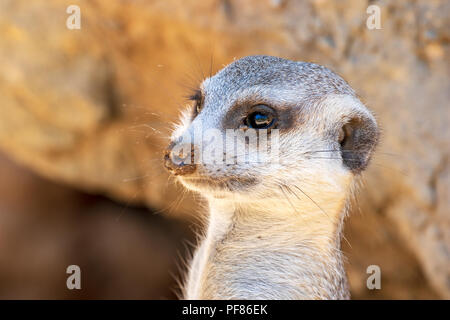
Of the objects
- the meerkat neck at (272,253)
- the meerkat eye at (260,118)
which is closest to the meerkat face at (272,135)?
the meerkat eye at (260,118)

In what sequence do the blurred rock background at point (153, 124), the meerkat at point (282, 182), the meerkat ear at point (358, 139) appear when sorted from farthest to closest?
the blurred rock background at point (153, 124) → the meerkat ear at point (358, 139) → the meerkat at point (282, 182)

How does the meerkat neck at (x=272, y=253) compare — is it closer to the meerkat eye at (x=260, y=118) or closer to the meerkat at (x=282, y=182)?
the meerkat at (x=282, y=182)

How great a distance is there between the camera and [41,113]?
4055 mm

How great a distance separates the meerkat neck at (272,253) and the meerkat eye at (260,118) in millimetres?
282

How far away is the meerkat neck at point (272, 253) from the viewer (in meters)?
2.07

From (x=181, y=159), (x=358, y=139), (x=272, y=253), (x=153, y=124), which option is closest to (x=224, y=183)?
(x=181, y=159)

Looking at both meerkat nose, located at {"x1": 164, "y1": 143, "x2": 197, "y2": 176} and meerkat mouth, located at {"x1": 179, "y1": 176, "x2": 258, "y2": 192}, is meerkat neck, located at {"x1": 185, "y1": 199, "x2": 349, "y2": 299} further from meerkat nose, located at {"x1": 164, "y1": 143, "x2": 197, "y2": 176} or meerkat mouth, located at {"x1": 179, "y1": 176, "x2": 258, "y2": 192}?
meerkat nose, located at {"x1": 164, "y1": 143, "x2": 197, "y2": 176}

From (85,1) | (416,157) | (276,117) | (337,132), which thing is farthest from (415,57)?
(85,1)

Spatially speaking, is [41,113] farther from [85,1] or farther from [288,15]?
[288,15]

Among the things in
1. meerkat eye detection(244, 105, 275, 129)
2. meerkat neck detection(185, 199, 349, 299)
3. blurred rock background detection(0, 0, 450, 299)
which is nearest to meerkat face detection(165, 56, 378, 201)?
meerkat eye detection(244, 105, 275, 129)

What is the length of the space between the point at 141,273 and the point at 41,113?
1712 mm

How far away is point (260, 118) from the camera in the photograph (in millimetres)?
2049

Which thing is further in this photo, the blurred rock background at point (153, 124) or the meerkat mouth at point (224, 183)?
the blurred rock background at point (153, 124)
